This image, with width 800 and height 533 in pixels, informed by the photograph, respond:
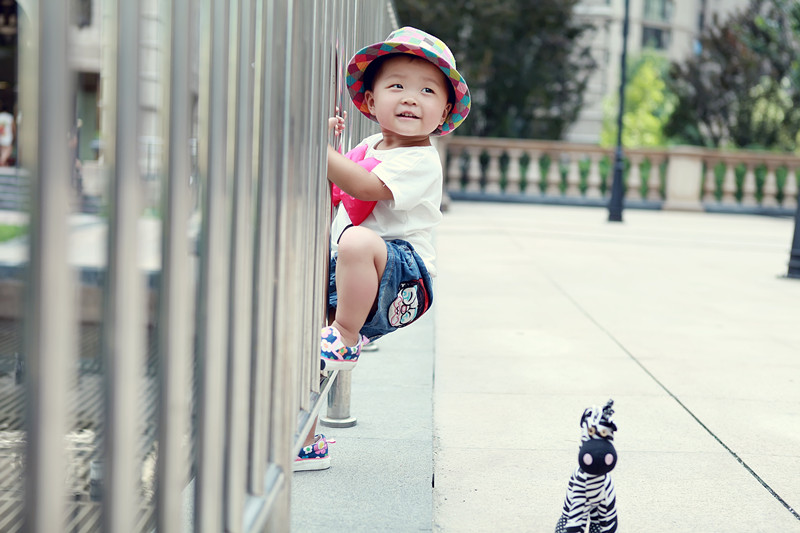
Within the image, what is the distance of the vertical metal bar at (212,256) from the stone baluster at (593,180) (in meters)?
22.9

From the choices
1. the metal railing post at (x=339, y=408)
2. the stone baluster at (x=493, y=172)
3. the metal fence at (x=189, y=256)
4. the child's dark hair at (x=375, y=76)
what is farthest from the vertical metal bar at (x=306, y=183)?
the stone baluster at (x=493, y=172)

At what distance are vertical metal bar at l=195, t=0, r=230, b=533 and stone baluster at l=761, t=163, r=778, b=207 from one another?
79.0ft

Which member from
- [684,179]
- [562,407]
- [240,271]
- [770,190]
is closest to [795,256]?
[562,407]

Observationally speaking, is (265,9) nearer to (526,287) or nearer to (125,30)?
(125,30)

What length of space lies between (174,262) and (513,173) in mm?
22994

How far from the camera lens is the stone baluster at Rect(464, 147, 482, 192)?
24.0 meters

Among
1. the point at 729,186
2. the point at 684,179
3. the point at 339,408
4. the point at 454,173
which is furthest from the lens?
the point at 454,173

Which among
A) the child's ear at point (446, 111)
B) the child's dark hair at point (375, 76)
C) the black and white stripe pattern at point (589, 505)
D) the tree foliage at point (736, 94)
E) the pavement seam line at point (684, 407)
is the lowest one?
the pavement seam line at point (684, 407)

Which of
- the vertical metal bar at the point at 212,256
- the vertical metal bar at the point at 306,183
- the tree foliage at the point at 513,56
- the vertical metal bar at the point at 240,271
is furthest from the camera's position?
the tree foliage at the point at 513,56

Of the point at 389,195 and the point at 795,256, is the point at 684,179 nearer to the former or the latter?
the point at 795,256

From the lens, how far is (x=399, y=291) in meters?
2.97

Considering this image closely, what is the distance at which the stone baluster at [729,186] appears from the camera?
77.5 feet

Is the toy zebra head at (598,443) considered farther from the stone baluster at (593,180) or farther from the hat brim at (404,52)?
the stone baluster at (593,180)

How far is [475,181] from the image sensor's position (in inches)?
946
